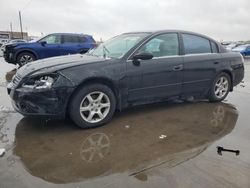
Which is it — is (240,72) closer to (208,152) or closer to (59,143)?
(208,152)

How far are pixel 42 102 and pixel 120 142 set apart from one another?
1254 mm

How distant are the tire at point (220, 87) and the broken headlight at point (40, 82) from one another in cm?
345

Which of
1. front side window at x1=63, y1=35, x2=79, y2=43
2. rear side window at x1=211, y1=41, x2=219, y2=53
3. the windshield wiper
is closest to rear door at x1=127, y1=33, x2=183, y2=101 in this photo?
the windshield wiper

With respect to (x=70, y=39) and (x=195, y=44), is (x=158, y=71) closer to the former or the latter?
(x=195, y=44)

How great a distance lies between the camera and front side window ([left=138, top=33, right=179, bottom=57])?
17.0 ft

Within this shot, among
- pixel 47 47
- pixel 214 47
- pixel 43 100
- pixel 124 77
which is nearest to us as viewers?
pixel 43 100

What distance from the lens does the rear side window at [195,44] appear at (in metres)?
5.69

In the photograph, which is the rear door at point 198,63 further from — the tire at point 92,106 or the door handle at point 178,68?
the tire at point 92,106

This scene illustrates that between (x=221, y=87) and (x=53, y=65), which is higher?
(x=53, y=65)

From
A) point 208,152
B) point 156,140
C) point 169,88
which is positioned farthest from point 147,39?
point 208,152

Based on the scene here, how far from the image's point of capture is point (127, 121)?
4938 mm

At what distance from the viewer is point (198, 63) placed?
574 centimetres

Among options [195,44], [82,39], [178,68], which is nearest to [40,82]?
[178,68]

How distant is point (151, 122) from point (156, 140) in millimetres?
823
